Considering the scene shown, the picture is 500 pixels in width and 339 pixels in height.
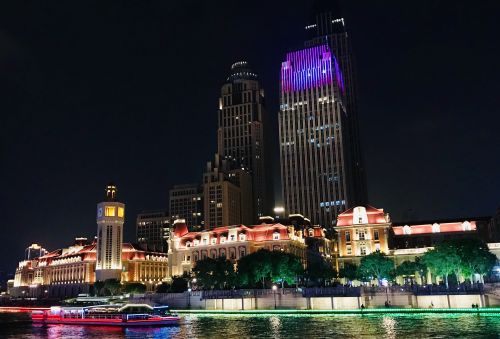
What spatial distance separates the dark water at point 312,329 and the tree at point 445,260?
24.0 m

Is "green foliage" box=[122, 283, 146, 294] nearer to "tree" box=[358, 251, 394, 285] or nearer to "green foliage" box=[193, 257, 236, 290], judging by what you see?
"green foliage" box=[193, 257, 236, 290]

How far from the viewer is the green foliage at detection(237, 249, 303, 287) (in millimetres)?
124875

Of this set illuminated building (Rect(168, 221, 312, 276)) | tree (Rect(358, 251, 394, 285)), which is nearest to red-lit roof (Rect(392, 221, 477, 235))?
illuminated building (Rect(168, 221, 312, 276))

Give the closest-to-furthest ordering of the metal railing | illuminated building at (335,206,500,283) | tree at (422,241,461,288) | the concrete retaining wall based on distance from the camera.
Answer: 1. the concrete retaining wall
2. the metal railing
3. tree at (422,241,461,288)
4. illuminated building at (335,206,500,283)

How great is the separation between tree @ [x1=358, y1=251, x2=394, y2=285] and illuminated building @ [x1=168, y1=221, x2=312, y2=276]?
3171 cm

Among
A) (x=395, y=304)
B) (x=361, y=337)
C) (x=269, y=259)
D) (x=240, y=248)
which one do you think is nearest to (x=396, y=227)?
(x=240, y=248)

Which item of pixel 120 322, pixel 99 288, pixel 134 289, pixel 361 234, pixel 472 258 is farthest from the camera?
pixel 99 288

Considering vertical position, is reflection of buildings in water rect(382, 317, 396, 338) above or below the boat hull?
below

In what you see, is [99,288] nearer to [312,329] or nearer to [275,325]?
[275,325]

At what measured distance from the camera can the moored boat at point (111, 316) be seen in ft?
309

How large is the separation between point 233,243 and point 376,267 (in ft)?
174

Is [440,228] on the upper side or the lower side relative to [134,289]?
upper

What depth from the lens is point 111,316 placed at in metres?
98.4

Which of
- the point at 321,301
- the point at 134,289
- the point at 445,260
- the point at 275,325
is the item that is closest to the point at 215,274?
the point at 321,301
